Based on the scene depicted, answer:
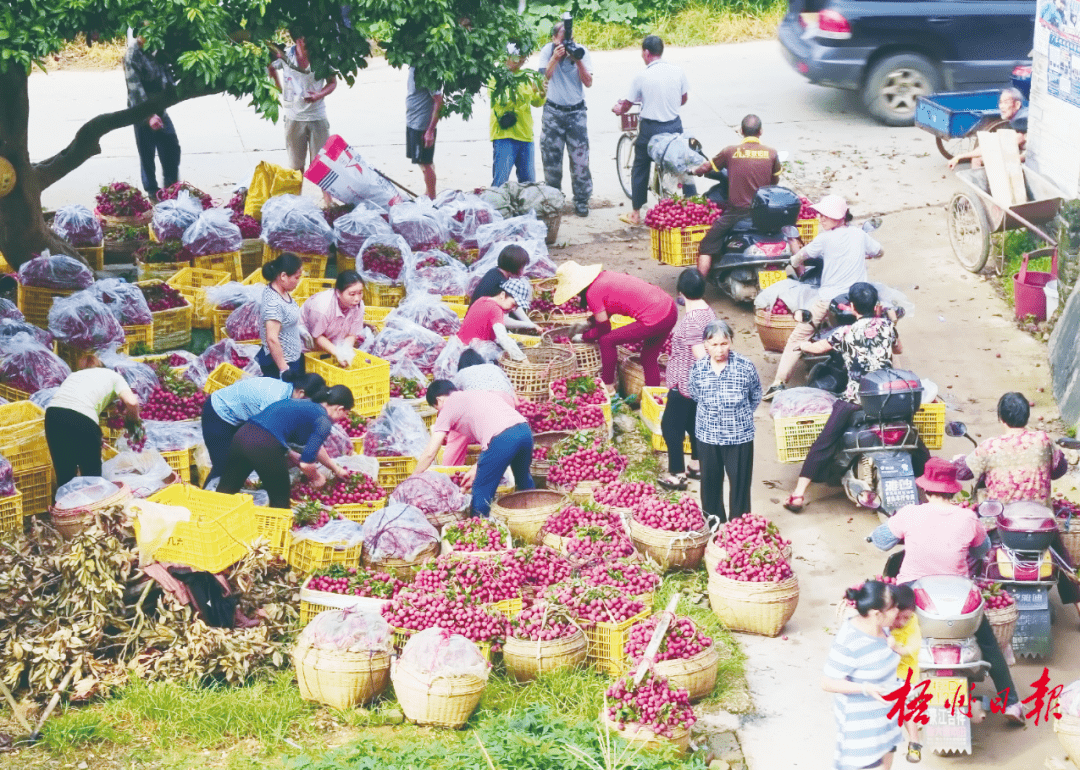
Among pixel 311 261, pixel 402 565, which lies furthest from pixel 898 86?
pixel 402 565

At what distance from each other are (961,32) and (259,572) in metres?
12.1

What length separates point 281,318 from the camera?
9422 millimetres

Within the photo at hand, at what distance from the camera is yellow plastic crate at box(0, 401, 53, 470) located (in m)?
8.44

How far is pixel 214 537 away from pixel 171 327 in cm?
393

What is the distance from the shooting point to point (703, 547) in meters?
8.14

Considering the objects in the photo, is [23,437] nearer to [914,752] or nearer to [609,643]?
[609,643]

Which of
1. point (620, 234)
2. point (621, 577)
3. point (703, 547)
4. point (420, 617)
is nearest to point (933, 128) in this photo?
point (620, 234)

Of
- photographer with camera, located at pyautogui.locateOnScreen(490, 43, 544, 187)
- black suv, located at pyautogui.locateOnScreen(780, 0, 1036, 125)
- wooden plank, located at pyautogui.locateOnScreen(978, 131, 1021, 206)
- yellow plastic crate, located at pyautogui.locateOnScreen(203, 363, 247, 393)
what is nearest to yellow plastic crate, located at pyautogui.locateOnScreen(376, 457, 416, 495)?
yellow plastic crate, located at pyautogui.locateOnScreen(203, 363, 247, 393)

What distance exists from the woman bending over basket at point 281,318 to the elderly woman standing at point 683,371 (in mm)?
2697

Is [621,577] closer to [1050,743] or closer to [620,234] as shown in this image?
[1050,743]

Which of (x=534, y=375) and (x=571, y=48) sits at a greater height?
(x=571, y=48)

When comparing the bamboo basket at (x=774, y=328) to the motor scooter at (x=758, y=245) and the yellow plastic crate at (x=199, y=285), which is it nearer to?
the motor scooter at (x=758, y=245)

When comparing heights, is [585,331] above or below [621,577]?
above

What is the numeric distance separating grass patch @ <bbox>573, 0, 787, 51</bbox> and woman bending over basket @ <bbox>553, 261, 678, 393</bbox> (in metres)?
11.9
